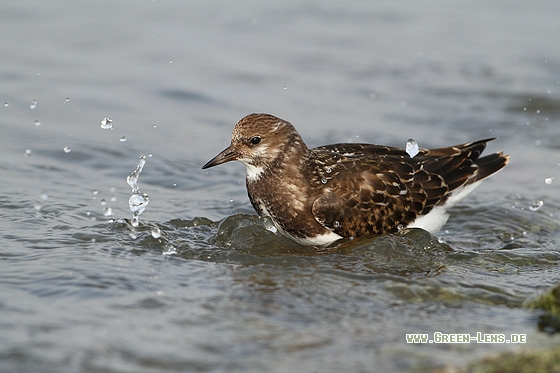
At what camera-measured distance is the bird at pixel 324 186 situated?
5.05 metres

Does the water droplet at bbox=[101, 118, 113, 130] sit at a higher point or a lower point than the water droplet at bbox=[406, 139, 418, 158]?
higher

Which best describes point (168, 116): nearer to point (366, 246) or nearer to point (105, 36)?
point (105, 36)

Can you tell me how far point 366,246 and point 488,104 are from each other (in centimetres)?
444

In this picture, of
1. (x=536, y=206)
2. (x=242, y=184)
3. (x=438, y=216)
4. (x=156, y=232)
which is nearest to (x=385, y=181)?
(x=438, y=216)

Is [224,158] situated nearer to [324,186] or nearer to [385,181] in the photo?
[324,186]

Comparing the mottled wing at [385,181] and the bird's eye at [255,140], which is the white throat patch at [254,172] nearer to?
the bird's eye at [255,140]

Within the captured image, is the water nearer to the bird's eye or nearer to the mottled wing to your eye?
the mottled wing

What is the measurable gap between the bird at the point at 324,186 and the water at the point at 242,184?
0.51 feet

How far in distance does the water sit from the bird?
0.51 feet

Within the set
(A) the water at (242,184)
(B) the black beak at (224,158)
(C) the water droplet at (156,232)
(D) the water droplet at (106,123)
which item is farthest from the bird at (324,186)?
(D) the water droplet at (106,123)

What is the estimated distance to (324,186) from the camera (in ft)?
16.7

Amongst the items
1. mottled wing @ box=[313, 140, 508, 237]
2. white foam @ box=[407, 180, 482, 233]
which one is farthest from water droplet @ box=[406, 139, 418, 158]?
white foam @ box=[407, 180, 482, 233]

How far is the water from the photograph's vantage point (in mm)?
3533

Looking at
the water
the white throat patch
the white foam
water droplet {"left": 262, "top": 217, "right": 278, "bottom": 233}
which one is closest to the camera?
Result: the water
